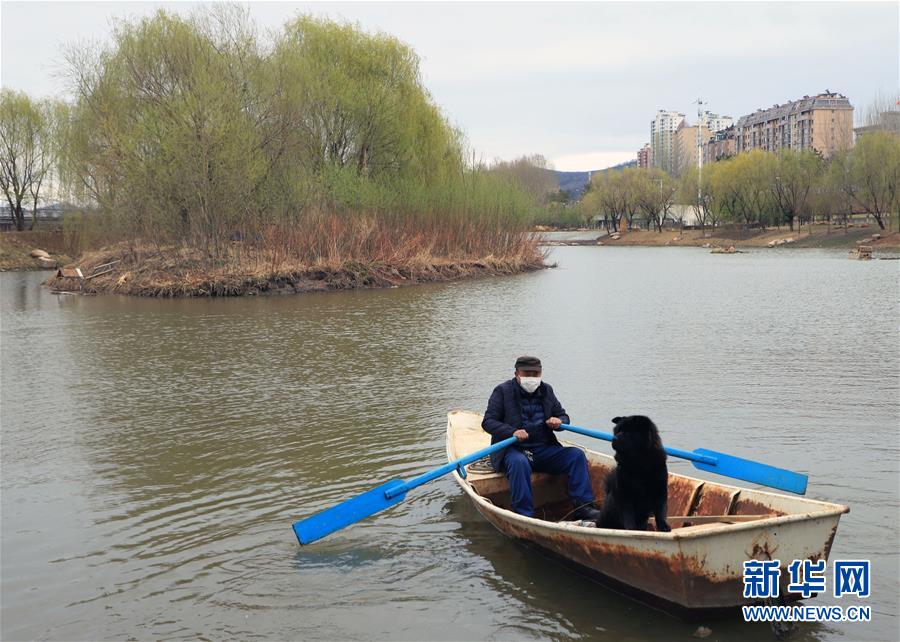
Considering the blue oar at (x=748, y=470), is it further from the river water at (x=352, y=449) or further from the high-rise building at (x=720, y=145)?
the high-rise building at (x=720, y=145)

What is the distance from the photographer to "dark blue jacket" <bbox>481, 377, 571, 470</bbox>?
6938mm

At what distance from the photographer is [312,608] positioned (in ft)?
Result: 18.7

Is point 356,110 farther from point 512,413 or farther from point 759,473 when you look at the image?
point 759,473

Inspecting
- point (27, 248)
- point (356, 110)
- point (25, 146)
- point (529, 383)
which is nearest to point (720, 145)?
point (25, 146)

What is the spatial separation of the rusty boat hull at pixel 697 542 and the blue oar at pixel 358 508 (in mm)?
475

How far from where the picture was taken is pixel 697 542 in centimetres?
484

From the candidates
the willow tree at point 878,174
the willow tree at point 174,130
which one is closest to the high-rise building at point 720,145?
the willow tree at point 878,174

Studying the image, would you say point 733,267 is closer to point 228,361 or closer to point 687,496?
point 228,361

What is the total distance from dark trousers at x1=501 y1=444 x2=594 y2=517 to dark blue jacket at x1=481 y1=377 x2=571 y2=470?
0.33 feet

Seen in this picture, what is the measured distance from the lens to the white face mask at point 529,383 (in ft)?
22.5

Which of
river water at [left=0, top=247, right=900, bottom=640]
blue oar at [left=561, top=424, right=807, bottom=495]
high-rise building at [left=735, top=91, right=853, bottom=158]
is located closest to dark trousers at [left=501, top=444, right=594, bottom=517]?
blue oar at [left=561, top=424, right=807, bottom=495]

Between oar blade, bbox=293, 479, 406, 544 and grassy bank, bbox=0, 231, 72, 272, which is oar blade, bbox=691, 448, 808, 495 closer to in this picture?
oar blade, bbox=293, 479, 406, 544

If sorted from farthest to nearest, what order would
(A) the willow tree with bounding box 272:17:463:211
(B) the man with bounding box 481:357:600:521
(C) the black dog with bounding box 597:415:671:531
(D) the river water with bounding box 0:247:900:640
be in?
1. (A) the willow tree with bounding box 272:17:463:211
2. (B) the man with bounding box 481:357:600:521
3. (D) the river water with bounding box 0:247:900:640
4. (C) the black dog with bounding box 597:415:671:531

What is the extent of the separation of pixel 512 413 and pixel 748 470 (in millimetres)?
1962
